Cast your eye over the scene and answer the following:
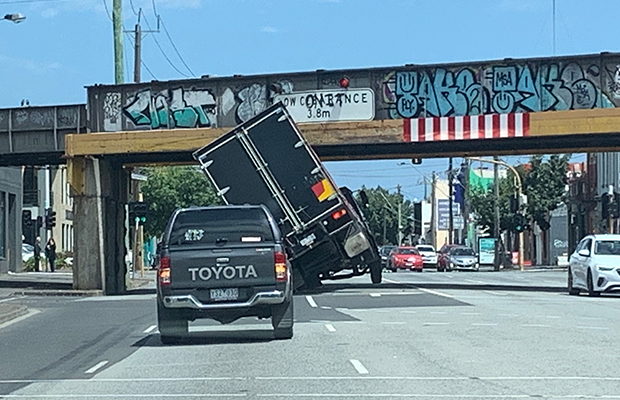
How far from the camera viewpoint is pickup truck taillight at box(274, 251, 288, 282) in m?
16.6

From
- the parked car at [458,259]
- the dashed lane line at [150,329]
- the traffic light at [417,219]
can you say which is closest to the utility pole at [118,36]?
the dashed lane line at [150,329]

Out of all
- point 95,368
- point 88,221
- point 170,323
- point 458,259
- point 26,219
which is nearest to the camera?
point 95,368

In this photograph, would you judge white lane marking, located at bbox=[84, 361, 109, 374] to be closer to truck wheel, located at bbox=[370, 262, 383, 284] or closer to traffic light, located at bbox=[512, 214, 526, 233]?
truck wheel, located at bbox=[370, 262, 383, 284]

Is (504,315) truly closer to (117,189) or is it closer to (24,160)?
(117,189)

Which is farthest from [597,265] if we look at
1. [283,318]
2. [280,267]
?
[280,267]

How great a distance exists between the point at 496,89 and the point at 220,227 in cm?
1829

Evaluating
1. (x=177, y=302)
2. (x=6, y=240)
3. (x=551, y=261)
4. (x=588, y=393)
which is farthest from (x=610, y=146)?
(x=551, y=261)

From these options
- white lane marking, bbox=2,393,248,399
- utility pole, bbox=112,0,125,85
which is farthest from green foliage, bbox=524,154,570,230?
white lane marking, bbox=2,393,248,399

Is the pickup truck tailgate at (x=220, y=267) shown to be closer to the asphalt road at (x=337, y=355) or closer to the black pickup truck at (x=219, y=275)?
the black pickup truck at (x=219, y=275)

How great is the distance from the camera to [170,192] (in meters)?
76.8

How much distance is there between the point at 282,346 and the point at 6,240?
137 ft

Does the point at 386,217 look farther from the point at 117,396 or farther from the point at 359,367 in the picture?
the point at 117,396

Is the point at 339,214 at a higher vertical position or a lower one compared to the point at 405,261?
higher

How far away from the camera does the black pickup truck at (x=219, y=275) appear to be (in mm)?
16500
